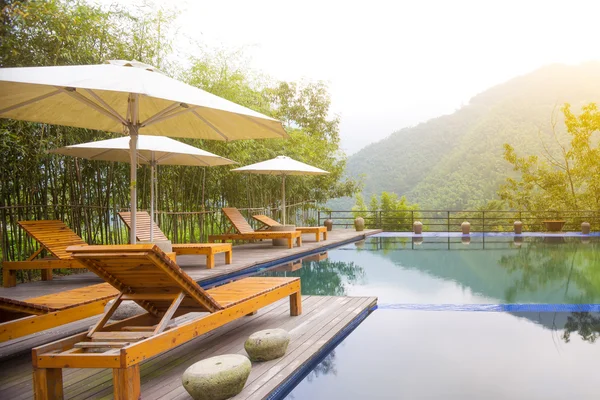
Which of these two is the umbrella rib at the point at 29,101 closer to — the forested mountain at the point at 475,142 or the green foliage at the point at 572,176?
the green foliage at the point at 572,176

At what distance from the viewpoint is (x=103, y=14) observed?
22.6 feet

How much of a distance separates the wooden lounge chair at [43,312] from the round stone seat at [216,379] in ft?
4.00

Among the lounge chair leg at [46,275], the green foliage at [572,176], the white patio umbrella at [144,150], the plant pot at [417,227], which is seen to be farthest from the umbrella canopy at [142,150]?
the green foliage at [572,176]

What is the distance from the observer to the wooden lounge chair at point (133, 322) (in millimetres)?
2578

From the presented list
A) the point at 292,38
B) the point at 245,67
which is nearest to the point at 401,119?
the point at 292,38

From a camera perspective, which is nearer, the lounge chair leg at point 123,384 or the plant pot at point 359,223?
the lounge chair leg at point 123,384

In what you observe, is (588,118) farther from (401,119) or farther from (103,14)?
(401,119)

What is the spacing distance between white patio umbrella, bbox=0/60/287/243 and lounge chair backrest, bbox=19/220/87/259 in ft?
4.50

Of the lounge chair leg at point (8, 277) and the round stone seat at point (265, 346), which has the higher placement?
the lounge chair leg at point (8, 277)

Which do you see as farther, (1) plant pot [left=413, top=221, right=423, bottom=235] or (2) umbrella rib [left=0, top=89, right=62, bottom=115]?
(1) plant pot [left=413, top=221, right=423, bottom=235]

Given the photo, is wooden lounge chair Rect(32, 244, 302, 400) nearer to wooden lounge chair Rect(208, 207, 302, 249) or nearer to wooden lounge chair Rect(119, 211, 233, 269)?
wooden lounge chair Rect(119, 211, 233, 269)

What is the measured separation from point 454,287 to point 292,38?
55.1 meters

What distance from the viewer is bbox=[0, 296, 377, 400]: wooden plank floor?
287 centimetres

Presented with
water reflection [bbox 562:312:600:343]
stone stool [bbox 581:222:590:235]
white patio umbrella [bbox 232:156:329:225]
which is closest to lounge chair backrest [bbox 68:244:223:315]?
water reflection [bbox 562:312:600:343]
